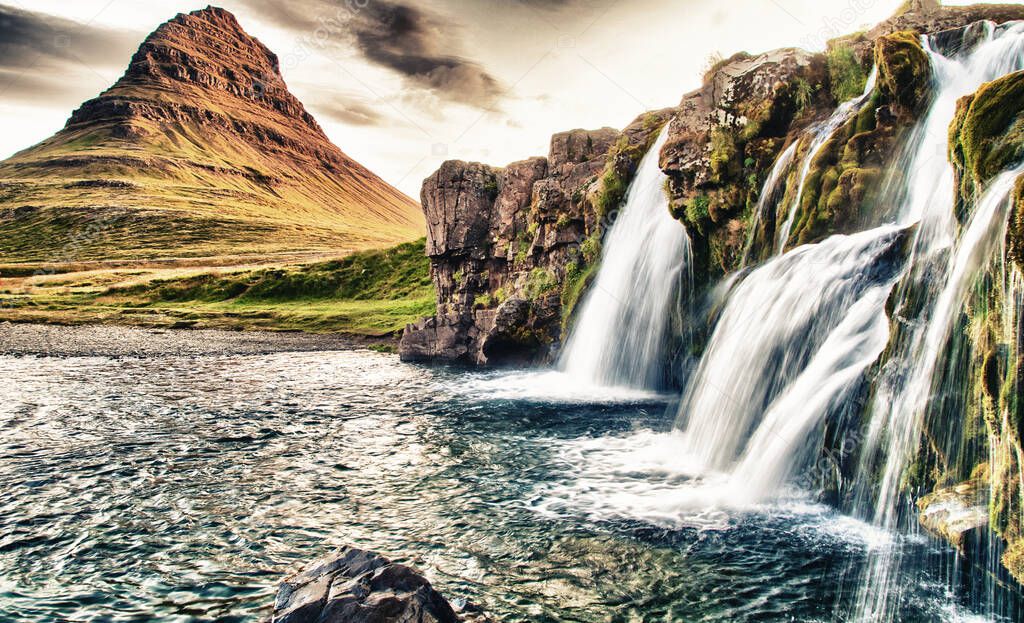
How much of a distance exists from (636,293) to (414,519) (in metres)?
14.8

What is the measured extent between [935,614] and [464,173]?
98.5ft

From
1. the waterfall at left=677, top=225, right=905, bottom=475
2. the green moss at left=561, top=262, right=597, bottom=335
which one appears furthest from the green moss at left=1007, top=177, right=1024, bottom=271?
the green moss at left=561, top=262, right=597, bottom=335

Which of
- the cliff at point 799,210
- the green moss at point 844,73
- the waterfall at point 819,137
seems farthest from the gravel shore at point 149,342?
A: the green moss at point 844,73

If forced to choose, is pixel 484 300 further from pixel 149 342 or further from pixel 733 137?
pixel 149 342

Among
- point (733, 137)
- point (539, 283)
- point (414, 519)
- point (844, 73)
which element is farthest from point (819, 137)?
point (539, 283)

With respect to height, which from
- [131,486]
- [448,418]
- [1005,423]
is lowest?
[131,486]

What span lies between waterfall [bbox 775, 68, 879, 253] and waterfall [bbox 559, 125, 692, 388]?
5105mm

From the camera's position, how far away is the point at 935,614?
271 inches

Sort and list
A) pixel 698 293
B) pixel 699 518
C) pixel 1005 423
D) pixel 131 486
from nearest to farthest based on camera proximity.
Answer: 1. pixel 1005 423
2. pixel 699 518
3. pixel 131 486
4. pixel 698 293

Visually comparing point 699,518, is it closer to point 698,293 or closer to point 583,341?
point 698,293

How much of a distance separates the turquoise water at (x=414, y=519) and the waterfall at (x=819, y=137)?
20.4ft

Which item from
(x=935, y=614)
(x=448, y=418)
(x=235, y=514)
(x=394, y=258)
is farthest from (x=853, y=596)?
(x=394, y=258)

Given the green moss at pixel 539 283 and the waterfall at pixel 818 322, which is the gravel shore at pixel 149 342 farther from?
the waterfall at pixel 818 322

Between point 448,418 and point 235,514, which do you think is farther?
point 448,418
